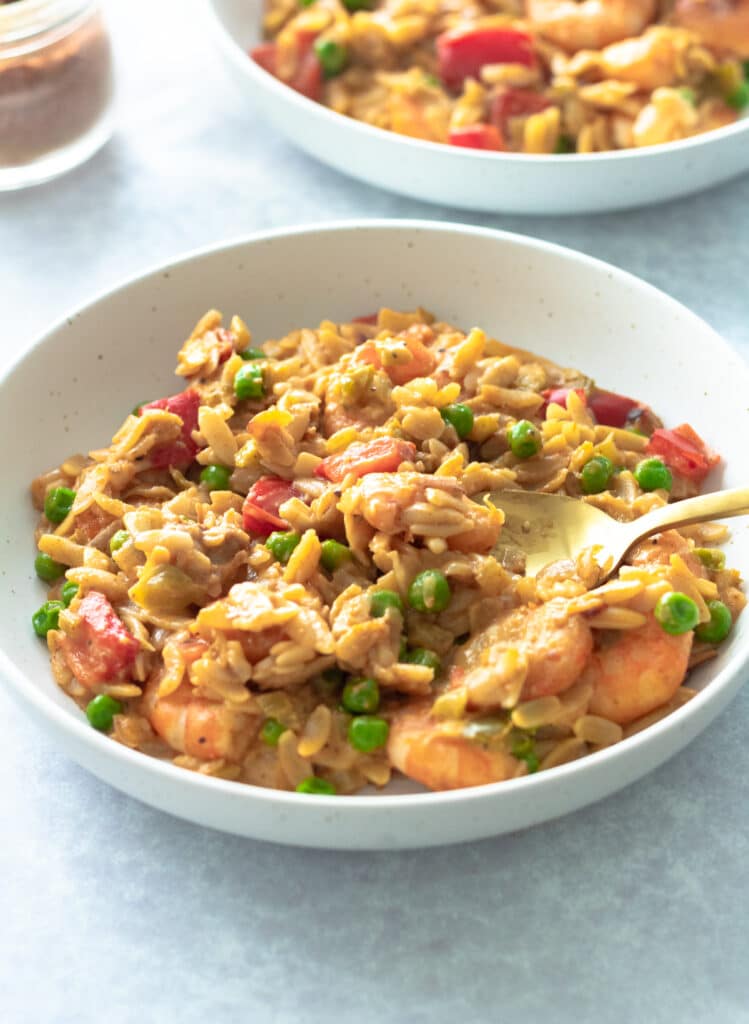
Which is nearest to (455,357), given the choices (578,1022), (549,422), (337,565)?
(549,422)

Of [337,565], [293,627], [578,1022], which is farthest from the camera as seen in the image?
[337,565]

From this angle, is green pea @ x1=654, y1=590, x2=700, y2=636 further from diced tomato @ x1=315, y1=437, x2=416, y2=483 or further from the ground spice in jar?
the ground spice in jar

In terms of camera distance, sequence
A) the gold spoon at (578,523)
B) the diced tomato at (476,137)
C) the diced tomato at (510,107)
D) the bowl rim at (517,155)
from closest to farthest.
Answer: the gold spoon at (578,523)
the bowl rim at (517,155)
the diced tomato at (476,137)
the diced tomato at (510,107)

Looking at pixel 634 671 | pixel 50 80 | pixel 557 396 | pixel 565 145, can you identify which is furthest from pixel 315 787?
pixel 50 80

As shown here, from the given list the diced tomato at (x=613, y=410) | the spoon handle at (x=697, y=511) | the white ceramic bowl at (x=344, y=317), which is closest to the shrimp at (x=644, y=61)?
the white ceramic bowl at (x=344, y=317)

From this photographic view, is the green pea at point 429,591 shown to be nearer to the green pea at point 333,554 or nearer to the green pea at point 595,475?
the green pea at point 333,554

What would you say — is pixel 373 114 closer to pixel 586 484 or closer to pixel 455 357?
pixel 455 357

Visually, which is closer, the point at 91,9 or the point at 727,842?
the point at 727,842
